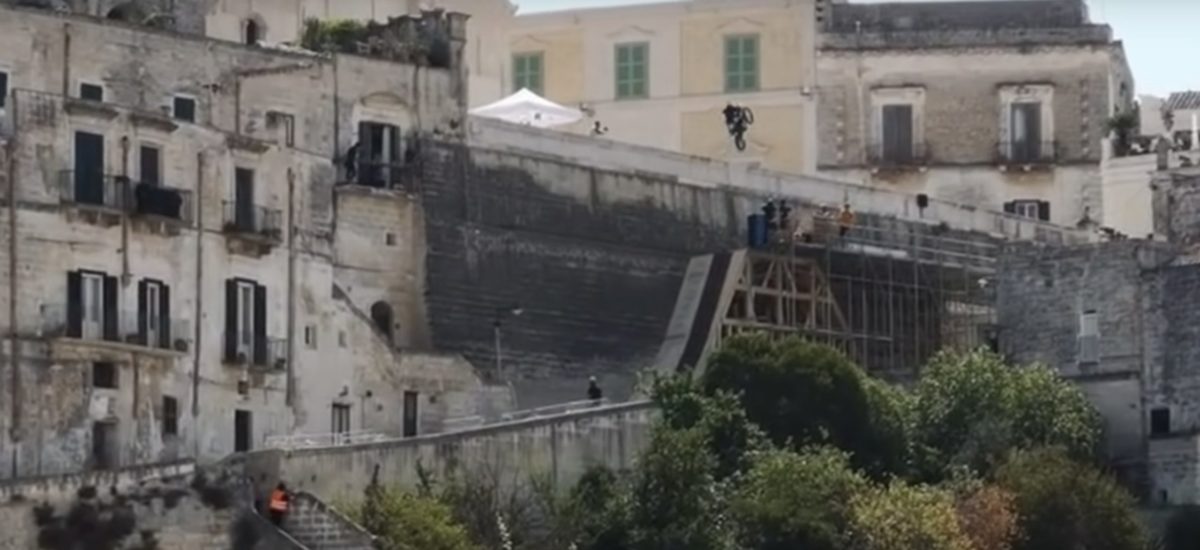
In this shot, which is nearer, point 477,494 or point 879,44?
point 477,494

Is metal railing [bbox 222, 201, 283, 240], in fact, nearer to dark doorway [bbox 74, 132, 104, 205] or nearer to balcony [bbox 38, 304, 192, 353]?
balcony [bbox 38, 304, 192, 353]

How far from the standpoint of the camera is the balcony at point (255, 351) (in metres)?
68.7

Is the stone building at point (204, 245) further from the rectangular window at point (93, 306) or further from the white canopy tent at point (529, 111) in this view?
the white canopy tent at point (529, 111)

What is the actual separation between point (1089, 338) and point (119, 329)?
16427 mm

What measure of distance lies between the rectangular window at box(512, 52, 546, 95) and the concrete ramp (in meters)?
10.8

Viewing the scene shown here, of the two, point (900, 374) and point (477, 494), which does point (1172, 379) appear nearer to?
point (900, 374)

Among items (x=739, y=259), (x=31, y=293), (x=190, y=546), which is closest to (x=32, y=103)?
(x=31, y=293)

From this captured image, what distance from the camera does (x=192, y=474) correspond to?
64688 mm

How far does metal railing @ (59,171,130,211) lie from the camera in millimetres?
66562

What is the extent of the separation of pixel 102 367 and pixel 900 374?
15.4 m

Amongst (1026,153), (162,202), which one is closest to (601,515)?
(162,202)

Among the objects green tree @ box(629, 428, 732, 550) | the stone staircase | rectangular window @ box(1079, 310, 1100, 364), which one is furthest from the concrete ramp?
the stone staircase

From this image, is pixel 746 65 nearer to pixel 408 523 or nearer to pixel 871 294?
pixel 871 294

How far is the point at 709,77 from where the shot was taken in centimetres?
8538
